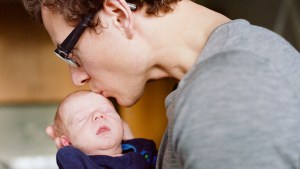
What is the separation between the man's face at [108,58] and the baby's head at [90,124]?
70mm

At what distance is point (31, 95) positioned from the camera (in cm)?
287

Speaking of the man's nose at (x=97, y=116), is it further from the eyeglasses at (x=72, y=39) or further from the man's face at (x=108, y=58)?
the eyeglasses at (x=72, y=39)

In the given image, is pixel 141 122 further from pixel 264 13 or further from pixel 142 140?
pixel 142 140

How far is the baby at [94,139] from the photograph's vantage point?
1256 millimetres

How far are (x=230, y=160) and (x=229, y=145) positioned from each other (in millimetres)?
27

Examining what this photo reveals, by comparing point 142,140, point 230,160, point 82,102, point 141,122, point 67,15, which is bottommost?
point 141,122

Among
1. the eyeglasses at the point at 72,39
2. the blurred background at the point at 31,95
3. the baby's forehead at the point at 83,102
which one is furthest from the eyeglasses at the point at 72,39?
the blurred background at the point at 31,95

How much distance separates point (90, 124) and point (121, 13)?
376 millimetres

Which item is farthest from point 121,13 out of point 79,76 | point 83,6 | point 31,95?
point 31,95

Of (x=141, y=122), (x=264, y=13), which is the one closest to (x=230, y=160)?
(x=264, y=13)

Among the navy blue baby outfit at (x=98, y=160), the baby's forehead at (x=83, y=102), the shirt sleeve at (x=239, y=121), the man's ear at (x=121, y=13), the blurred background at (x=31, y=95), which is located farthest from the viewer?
the blurred background at (x=31, y=95)

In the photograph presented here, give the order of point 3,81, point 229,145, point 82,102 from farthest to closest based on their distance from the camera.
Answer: point 3,81 → point 82,102 → point 229,145

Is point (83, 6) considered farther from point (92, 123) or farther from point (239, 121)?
point (239, 121)

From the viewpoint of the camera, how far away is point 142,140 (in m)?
1.43
